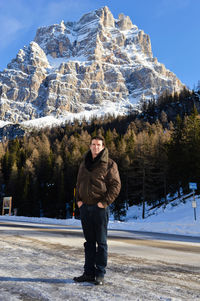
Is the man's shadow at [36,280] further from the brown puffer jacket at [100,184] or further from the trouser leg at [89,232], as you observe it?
the brown puffer jacket at [100,184]

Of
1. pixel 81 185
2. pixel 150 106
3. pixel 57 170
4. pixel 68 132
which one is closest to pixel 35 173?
pixel 57 170

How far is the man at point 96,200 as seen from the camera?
10.0 ft

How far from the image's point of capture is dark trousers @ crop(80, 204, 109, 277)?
3002mm

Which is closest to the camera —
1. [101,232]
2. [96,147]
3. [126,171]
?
[101,232]

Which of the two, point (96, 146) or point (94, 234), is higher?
point (96, 146)

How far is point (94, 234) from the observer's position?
3158 mm

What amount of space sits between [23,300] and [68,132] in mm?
116280

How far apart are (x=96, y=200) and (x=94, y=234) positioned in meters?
0.47

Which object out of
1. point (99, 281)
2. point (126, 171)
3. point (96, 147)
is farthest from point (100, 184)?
point (126, 171)

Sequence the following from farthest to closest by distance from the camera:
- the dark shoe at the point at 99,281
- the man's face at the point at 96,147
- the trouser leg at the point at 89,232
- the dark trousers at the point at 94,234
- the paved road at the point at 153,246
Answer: the paved road at the point at 153,246
the man's face at the point at 96,147
the trouser leg at the point at 89,232
the dark trousers at the point at 94,234
the dark shoe at the point at 99,281

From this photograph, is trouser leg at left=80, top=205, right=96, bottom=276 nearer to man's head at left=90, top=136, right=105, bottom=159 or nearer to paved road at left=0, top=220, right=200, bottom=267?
man's head at left=90, top=136, right=105, bottom=159

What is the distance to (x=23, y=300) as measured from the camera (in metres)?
2.11

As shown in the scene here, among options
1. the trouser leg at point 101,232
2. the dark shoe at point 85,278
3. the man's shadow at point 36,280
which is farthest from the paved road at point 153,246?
the man's shadow at point 36,280

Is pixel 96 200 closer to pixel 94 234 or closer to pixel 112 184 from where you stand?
pixel 112 184
